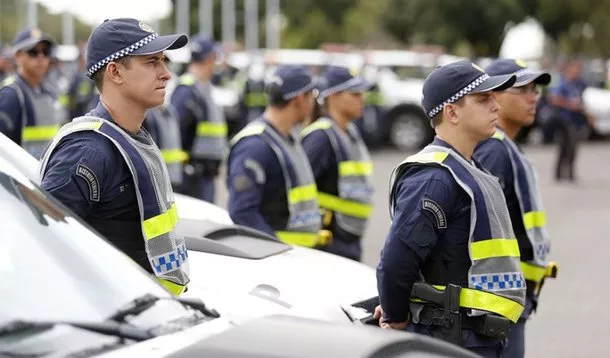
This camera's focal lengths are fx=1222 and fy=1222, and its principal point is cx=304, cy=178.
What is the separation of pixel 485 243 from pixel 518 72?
5.27 feet

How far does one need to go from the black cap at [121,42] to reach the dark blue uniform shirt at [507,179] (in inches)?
72.3

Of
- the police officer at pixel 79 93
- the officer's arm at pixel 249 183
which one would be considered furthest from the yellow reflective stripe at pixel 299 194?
the police officer at pixel 79 93

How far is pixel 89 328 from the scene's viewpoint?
107 inches

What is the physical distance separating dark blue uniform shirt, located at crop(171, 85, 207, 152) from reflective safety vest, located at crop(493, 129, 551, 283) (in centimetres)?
541

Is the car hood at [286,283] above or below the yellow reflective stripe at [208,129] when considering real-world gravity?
above

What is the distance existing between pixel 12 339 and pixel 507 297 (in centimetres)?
242

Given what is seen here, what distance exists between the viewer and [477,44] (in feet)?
164

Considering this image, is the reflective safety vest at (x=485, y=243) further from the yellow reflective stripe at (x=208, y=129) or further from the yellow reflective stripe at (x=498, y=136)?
the yellow reflective stripe at (x=208, y=129)

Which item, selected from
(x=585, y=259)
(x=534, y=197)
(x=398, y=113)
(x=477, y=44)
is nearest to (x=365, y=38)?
(x=477, y=44)

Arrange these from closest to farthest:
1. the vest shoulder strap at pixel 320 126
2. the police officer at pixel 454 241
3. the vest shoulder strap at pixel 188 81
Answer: the police officer at pixel 454 241 < the vest shoulder strap at pixel 320 126 < the vest shoulder strap at pixel 188 81

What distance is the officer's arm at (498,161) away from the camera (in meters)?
5.56

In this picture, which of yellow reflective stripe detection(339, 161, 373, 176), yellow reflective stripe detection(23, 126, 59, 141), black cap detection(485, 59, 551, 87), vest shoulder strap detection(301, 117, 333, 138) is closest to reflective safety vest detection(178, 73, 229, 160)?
yellow reflective stripe detection(23, 126, 59, 141)

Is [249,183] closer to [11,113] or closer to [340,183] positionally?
[340,183]

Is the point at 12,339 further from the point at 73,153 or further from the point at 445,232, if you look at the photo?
the point at 445,232
